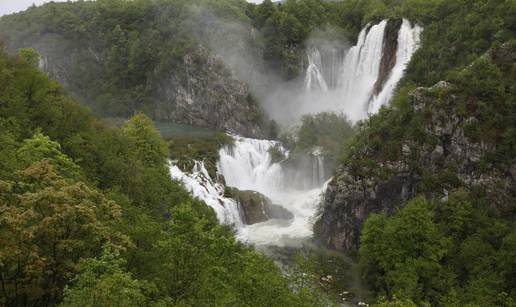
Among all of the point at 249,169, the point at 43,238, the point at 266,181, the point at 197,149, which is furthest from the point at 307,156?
the point at 43,238

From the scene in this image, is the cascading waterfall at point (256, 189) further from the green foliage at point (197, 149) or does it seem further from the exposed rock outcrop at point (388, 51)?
the exposed rock outcrop at point (388, 51)

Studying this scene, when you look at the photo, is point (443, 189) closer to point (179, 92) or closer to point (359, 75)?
point (359, 75)

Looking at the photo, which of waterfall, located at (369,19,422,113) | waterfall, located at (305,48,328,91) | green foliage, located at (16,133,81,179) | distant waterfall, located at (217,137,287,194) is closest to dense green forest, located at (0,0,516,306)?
green foliage, located at (16,133,81,179)

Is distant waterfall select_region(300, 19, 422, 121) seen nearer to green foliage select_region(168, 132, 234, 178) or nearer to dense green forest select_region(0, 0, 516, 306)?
dense green forest select_region(0, 0, 516, 306)

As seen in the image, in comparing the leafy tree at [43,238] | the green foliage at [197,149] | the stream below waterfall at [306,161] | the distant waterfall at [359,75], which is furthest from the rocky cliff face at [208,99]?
the leafy tree at [43,238]

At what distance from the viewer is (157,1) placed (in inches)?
3875

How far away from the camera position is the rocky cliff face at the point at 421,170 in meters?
36.4

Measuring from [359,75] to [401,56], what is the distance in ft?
29.6

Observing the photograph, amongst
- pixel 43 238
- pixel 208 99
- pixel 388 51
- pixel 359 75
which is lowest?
pixel 43 238

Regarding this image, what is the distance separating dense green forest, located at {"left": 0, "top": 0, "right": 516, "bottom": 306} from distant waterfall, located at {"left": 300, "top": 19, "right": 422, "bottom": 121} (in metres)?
3.48

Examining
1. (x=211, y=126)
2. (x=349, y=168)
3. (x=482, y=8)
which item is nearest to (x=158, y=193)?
(x=349, y=168)

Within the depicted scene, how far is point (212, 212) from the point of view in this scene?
36.8 meters

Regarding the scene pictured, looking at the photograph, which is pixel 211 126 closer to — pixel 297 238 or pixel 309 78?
pixel 309 78

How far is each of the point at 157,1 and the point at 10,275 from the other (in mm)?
92931
